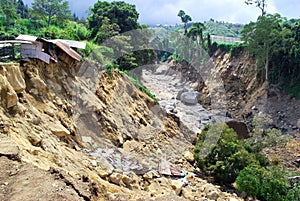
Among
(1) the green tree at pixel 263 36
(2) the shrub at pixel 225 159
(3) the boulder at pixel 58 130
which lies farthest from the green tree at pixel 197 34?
(3) the boulder at pixel 58 130

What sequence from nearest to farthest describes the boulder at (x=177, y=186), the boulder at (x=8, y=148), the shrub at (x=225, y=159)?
the boulder at (x=8, y=148), the boulder at (x=177, y=186), the shrub at (x=225, y=159)

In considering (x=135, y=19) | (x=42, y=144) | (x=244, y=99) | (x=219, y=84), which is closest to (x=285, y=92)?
(x=244, y=99)

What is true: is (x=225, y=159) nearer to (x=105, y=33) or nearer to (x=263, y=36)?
(x=105, y=33)

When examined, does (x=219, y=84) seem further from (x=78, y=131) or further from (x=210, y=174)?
(x=78, y=131)

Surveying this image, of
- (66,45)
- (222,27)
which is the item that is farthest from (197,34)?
(222,27)

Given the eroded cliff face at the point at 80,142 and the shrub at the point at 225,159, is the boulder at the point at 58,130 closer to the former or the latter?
the eroded cliff face at the point at 80,142

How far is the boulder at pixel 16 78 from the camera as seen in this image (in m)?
10.8

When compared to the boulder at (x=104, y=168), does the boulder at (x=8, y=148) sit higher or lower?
higher

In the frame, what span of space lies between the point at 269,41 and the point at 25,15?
116 ft

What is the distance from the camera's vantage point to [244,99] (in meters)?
30.2

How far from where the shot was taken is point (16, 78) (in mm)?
11000

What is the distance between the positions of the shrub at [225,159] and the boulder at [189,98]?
1615 cm

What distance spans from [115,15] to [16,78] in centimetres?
1903

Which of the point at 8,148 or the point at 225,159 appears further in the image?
the point at 225,159
